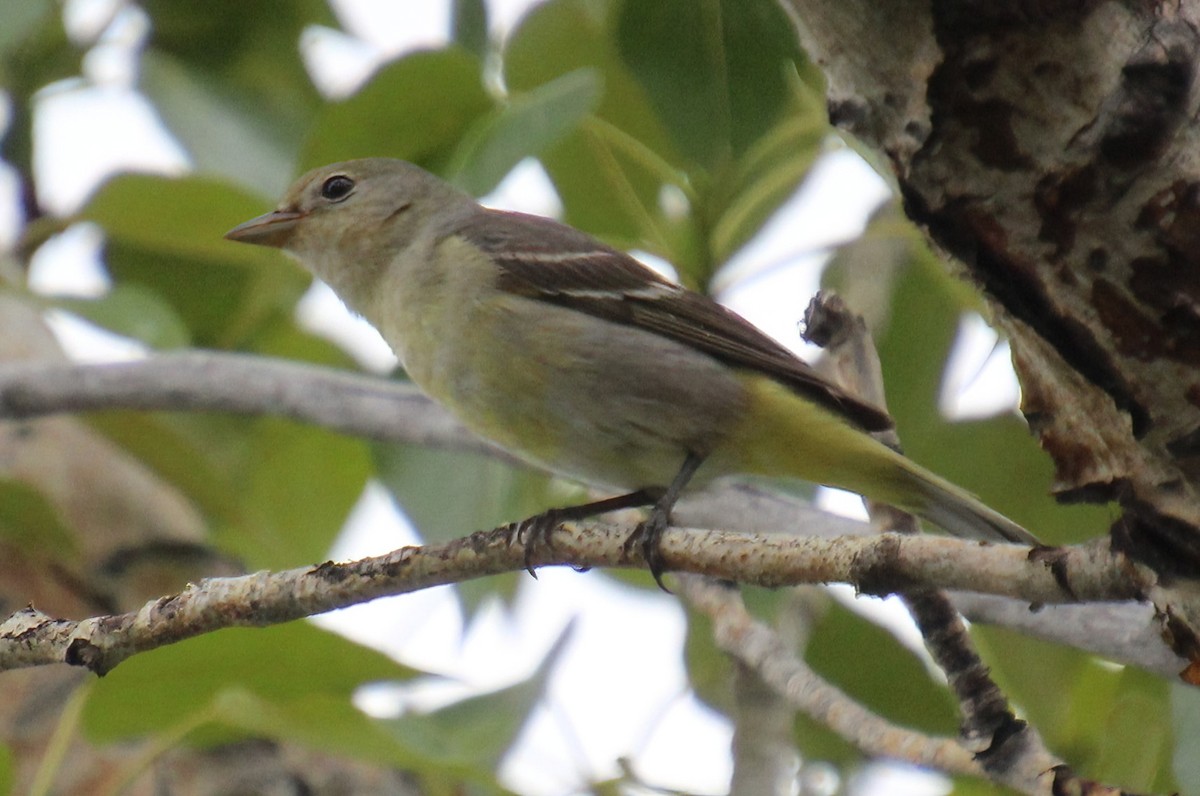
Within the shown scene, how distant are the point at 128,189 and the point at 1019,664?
323cm

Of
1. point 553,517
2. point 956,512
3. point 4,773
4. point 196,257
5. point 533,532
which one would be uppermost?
point 196,257

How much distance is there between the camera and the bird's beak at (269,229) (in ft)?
15.4

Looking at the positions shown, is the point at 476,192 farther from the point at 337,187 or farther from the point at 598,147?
the point at 337,187

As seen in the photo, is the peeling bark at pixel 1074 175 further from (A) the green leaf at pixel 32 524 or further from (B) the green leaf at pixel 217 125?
(B) the green leaf at pixel 217 125

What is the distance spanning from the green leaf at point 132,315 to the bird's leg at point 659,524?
1766 millimetres

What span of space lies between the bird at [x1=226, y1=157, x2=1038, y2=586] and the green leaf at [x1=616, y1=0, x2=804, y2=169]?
717 mm

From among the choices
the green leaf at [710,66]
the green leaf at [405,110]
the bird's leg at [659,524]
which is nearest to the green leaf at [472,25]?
the green leaf at [405,110]

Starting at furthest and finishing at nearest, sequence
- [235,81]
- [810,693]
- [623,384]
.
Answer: [235,81]
[623,384]
[810,693]

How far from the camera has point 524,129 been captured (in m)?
3.48

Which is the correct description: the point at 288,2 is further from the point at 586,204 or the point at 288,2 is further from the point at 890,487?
the point at 890,487

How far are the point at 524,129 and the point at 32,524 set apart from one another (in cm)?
224

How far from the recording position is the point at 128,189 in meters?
4.57

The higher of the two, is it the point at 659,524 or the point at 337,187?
the point at 337,187

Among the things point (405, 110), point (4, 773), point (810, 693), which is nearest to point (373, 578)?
point (810, 693)
